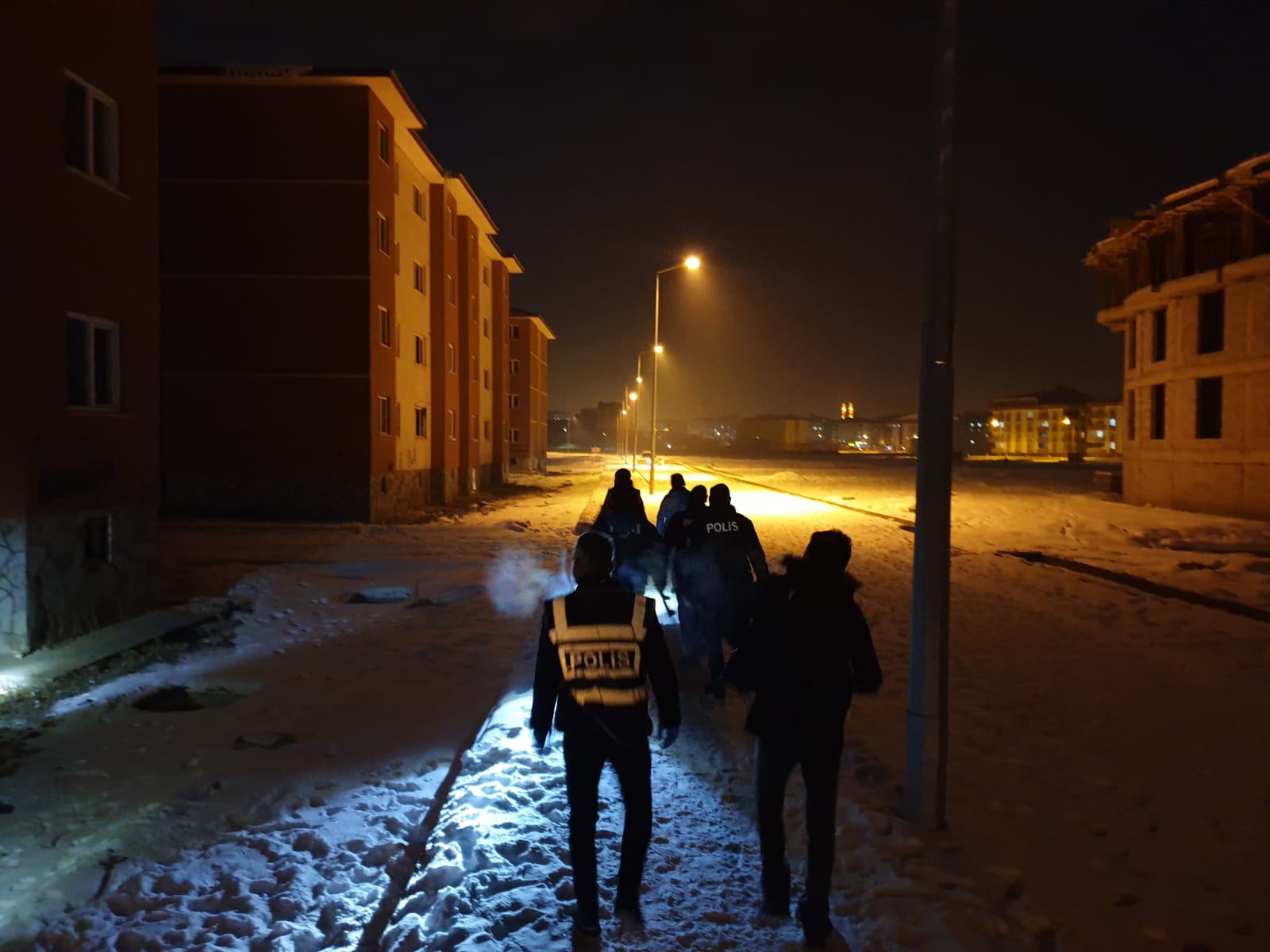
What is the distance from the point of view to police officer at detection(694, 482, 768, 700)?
7.38 meters

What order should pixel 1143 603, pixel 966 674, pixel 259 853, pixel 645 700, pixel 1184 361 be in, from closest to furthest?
pixel 645 700 < pixel 259 853 < pixel 966 674 < pixel 1143 603 < pixel 1184 361

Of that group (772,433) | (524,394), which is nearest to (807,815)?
(524,394)

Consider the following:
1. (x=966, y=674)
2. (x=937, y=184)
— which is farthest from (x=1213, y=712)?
(x=937, y=184)

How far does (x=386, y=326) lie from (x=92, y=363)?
15009 mm

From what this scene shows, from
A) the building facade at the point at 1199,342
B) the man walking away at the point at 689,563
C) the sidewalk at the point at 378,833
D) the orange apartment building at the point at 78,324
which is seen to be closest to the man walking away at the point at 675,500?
the man walking away at the point at 689,563

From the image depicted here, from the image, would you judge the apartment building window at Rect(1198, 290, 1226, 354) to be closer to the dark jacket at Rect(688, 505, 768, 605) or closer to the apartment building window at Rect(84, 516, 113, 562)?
the dark jacket at Rect(688, 505, 768, 605)

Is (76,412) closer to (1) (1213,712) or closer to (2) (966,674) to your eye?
(2) (966,674)

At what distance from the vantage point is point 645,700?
3.96 m

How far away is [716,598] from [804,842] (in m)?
2.84

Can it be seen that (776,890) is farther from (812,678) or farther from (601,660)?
(601,660)

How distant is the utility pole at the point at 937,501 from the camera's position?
16.1ft

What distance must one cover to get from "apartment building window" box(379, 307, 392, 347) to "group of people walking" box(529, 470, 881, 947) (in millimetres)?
22087

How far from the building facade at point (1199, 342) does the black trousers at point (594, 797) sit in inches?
1025

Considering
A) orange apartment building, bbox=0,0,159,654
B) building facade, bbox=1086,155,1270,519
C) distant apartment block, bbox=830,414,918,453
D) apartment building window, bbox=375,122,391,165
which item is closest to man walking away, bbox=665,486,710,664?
orange apartment building, bbox=0,0,159,654
